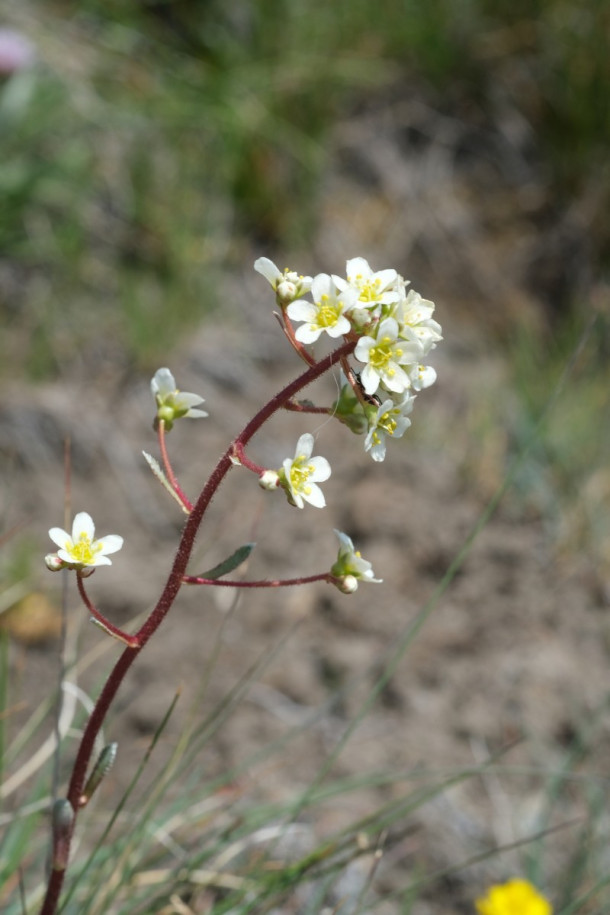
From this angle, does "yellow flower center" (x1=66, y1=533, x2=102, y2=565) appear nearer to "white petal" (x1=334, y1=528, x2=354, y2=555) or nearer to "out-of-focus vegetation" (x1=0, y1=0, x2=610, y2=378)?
"white petal" (x1=334, y1=528, x2=354, y2=555)

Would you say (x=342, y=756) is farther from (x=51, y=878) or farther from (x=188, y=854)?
(x=51, y=878)

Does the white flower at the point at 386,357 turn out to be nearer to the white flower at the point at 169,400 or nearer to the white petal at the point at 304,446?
the white petal at the point at 304,446

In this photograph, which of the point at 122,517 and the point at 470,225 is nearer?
the point at 122,517

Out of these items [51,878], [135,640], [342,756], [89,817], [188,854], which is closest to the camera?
[135,640]

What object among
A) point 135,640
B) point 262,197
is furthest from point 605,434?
point 135,640

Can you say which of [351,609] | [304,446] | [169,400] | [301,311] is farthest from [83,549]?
[351,609]

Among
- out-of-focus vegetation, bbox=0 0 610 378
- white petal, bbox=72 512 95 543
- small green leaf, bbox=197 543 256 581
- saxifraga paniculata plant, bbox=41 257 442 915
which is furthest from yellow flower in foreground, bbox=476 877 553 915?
out-of-focus vegetation, bbox=0 0 610 378

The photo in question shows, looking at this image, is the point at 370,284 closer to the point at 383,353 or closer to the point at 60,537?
the point at 383,353
